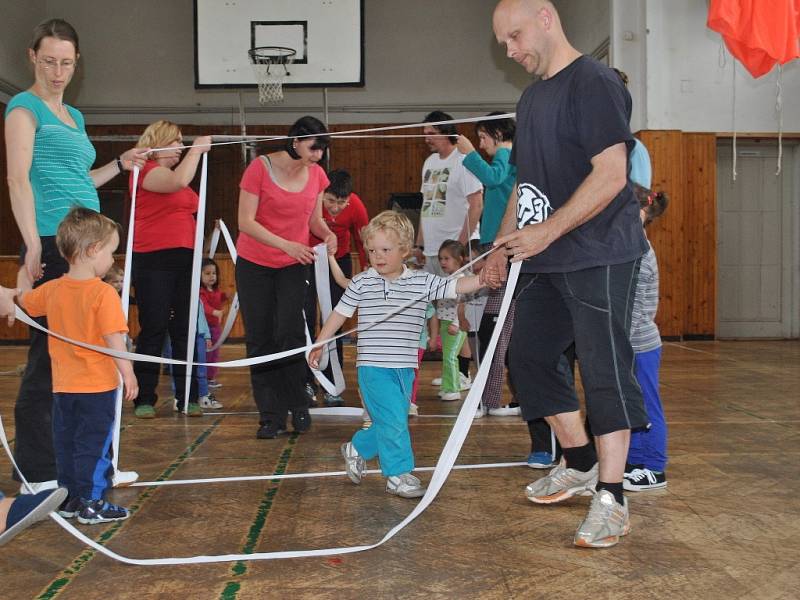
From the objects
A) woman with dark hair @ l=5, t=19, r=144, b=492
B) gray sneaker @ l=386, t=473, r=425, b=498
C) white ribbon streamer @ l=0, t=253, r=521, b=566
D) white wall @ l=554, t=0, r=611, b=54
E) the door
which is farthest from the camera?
white wall @ l=554, t=0, r=611, b=54

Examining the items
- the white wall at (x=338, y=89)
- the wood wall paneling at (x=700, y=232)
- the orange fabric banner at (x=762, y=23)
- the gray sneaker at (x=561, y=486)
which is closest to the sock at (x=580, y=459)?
the gray sneaker at (x=561, y=486)

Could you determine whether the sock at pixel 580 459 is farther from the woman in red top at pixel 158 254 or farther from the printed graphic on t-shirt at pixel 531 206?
the woman in red top at pixel 158 254

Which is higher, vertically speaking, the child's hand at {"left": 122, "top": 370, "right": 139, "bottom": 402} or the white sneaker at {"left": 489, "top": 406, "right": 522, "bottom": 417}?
the child's hand at {"left": 122, "top": 370, "right": 139, "bottom": 402}

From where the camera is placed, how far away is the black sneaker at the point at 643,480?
295 centimetres

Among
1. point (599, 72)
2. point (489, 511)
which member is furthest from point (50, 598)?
point (599, 72)

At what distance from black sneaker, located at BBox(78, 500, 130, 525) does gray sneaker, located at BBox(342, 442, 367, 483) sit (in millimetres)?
751

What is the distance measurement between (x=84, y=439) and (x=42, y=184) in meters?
0.83

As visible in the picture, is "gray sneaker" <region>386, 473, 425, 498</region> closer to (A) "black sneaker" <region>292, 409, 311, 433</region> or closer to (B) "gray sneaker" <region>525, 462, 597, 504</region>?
(B) "gray sneaker" <region>525, 462, 597, 504</region>

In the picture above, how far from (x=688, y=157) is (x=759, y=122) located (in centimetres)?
93

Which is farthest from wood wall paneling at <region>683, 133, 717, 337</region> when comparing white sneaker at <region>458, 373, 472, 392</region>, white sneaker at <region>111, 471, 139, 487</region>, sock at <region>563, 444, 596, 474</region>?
white sneaker at <region>111, 471, 139, 487</region>

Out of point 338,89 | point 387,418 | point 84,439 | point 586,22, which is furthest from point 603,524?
point 338,89

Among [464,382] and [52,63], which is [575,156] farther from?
[464,382]

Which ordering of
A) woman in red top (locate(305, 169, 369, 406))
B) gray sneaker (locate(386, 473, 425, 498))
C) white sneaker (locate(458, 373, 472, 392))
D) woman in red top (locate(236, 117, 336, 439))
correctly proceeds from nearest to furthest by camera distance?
gray sneaker (locate(386, 473, 425, 498)) < woman in red top (locate(236, 117, 336, 439)) < woman in red top (locate(305, 169, 369, 406)) < white sneaker (locate(458, 373, 472, 392))

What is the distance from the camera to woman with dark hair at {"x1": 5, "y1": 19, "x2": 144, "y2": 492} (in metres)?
2.71
